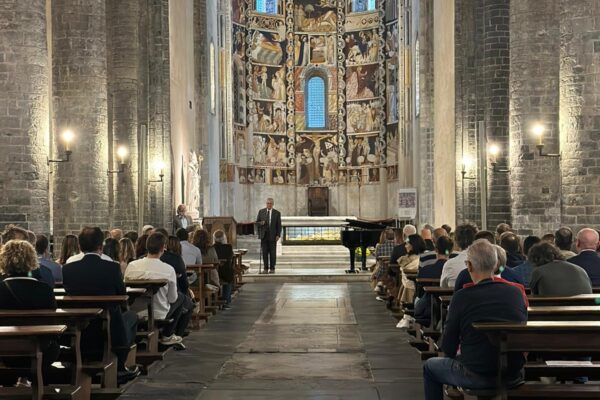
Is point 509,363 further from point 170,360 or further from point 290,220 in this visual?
point 290,220

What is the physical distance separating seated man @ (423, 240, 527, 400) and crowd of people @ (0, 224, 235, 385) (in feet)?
9.63

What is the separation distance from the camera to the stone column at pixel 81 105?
1817cm

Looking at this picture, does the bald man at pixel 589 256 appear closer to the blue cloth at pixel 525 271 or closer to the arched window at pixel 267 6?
the blue cloth at pixel 525 271

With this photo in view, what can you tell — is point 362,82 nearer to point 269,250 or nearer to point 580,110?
point 269,250

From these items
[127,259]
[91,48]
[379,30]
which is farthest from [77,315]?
[379,30]

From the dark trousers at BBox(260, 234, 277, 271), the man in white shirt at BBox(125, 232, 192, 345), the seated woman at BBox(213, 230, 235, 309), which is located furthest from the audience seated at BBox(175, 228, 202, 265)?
the dark trousers at BBox(260, 234, 277, 271)

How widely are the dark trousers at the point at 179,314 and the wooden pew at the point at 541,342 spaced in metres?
5.58

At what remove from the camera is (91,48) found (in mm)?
18219

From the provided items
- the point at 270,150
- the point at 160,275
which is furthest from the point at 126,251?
the point at 270,150

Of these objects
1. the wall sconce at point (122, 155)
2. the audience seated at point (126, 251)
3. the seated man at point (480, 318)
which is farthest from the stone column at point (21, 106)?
the seated man at point (480, 318)

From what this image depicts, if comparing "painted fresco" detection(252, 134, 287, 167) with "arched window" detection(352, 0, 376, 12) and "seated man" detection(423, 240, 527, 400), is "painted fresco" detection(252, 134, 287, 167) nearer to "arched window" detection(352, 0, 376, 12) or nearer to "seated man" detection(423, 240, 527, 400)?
"arched window" detection(352, 0, 376, 12)

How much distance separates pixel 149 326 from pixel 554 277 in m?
4.46

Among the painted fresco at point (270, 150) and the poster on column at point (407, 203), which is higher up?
the painted fresco at point (270, 150)

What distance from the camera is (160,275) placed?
34.5 feet
